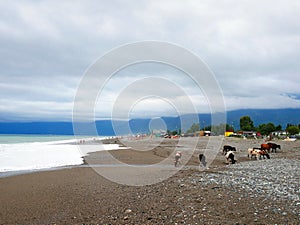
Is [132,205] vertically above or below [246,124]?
below

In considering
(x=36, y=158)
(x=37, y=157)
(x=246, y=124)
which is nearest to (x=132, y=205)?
(x=36, y=158)

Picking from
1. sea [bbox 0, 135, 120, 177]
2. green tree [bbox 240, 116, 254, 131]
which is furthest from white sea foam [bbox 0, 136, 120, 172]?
green tree [bbox 240, 116, 254, 131]

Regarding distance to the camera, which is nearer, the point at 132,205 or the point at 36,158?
the point at 132,205

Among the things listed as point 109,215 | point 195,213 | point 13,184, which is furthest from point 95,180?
point 195,213

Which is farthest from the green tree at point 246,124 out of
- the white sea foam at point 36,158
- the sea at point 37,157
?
the white sea foam at point 36,158

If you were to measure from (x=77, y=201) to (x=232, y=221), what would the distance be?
5448 millimetres

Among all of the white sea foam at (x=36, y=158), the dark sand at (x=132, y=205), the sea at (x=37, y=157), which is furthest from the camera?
the white sea foam at (x=36, y=158)

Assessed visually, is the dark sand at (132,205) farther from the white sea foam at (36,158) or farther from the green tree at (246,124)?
the green tree at (246,124)

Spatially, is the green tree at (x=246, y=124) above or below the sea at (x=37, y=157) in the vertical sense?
above

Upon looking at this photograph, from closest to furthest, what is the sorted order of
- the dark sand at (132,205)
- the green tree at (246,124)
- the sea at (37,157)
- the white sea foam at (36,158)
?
the dark sand at (132,205), the sea at (37,157), the white sea foam at (36,158), the green tree at (246,124)

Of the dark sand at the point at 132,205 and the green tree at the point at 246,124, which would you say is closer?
the dark sand at the point at 132,205

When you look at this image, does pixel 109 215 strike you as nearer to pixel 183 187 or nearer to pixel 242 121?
pixel 183 187

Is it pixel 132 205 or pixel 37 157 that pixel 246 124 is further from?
pixel 132 205

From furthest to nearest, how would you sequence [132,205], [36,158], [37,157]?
[37,157]
[36,158]
[132,205]
